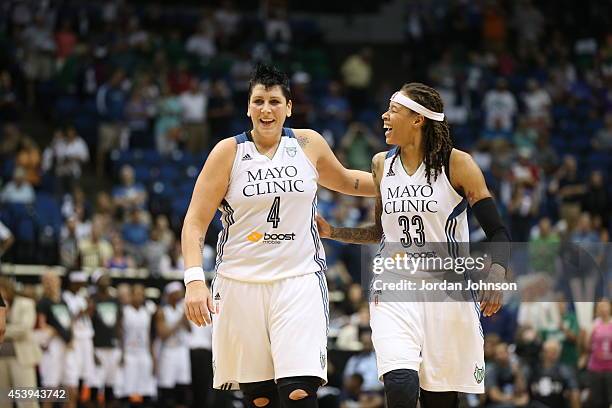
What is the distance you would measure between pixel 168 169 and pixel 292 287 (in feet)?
42.6

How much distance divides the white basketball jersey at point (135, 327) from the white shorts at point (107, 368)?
216 millimetres

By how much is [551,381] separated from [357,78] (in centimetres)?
1135

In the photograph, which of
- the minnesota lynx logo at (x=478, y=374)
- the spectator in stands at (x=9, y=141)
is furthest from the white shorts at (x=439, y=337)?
the spectator in stands at (x=9, y=141)

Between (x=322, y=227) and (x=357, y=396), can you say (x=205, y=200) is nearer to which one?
(x=322, y=227)

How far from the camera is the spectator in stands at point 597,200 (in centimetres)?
1984

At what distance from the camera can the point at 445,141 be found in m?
7.53

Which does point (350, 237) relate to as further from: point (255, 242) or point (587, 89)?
point (587, 89)

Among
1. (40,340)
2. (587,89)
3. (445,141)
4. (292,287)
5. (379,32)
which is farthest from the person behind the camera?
(379,32)

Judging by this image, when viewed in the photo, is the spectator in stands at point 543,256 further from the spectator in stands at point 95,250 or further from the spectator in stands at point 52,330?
the spectator in stands at point 95,250

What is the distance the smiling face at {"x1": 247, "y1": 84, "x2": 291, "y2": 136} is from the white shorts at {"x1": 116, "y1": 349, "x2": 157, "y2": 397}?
8.31 metres

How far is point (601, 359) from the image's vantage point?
45.4ft

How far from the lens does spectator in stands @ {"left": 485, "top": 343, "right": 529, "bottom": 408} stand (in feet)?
47.2

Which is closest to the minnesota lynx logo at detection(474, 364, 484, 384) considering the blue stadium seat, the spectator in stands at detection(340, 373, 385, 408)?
the spectator in stands at detection(340, 373, 385, 408)

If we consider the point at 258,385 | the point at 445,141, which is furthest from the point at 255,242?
the point at 445,141
